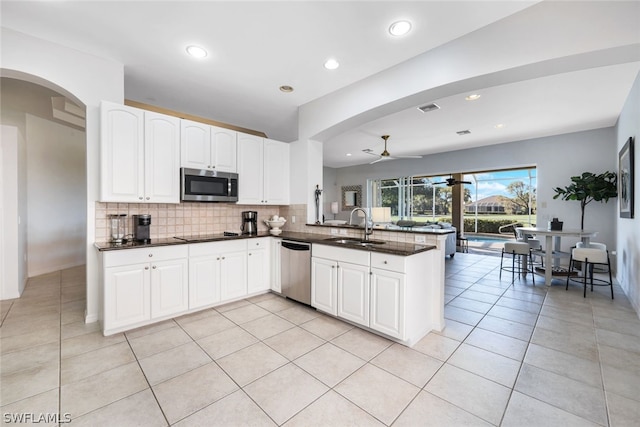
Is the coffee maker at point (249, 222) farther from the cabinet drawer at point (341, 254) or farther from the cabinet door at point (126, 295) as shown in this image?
the cabinet door at point (126, 295)

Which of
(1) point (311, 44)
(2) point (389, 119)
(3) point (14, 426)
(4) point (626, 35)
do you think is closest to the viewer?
(3) point (14, 426)

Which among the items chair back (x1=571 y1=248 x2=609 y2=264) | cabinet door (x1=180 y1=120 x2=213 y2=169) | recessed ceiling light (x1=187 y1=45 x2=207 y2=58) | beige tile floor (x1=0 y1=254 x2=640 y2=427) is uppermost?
recessed ceiling light (x1=187 y1=45 x2=207 y2=58)

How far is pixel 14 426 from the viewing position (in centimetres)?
151

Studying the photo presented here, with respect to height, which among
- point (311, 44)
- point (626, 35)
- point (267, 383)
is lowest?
point (267, 383)

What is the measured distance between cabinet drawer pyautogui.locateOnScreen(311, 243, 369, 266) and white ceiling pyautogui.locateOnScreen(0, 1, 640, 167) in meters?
2.00

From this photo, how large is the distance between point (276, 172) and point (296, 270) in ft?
5.40

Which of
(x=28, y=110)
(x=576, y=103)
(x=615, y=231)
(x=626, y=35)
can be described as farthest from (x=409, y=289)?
(x=28, y=110)

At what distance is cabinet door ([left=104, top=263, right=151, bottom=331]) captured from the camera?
253 centimetres

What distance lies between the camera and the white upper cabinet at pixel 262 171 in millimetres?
3816

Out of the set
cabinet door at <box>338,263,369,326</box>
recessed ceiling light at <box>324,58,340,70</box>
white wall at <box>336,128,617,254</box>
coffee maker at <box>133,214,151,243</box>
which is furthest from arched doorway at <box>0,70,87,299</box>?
white wall at <box>336,128,617,254</box>

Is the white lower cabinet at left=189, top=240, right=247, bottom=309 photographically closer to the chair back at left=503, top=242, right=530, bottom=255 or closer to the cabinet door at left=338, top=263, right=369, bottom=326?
the cabinet door at left=338, top=263, right=369, bottom=326

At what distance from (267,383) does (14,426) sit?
4.63 feet

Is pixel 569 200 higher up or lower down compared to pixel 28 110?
lower down

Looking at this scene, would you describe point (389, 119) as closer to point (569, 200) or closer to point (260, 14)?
point (260, 14)
